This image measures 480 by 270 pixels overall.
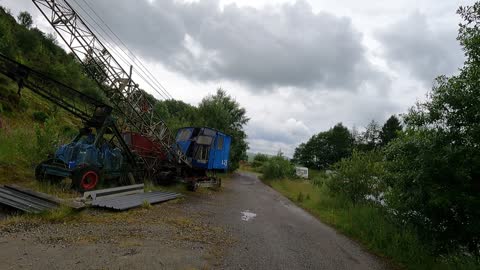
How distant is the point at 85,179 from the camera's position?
34.2 ft

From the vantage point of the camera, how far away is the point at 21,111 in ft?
70.9

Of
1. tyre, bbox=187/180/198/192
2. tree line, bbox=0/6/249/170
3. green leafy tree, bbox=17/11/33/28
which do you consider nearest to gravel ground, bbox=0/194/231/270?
tyre, bbox=187/180/198/192

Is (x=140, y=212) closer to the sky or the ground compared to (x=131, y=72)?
closer to the ground

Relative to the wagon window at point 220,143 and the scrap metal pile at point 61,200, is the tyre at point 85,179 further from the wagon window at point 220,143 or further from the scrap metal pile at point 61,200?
the wagon window at point 220,143

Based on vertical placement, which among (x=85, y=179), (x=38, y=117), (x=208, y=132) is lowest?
(x=85, y=179)

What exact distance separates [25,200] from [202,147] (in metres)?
9.71

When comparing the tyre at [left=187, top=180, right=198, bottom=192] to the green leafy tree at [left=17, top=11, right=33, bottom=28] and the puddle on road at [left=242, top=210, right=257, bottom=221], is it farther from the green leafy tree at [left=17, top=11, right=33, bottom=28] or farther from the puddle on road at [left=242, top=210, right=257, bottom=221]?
the green leafy tree at [left=17, top=11, right=33, bottom=28]

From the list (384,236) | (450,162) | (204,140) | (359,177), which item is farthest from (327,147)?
(450,162)

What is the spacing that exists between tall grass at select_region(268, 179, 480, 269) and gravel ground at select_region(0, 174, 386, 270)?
1.80ft

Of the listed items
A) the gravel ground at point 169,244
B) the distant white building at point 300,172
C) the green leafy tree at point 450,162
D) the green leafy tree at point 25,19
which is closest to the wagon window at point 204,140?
the gravel ground at point 169,244

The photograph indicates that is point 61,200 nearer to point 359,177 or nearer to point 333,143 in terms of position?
point 359,177

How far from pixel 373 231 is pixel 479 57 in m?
5.32

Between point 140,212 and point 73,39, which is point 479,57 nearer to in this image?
point 140,212

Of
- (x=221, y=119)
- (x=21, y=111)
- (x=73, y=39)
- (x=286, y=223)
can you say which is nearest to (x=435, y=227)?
(x=286, y=223)
